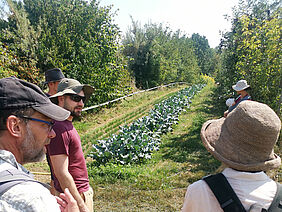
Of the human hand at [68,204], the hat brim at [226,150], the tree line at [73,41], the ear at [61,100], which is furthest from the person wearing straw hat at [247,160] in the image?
the tree line at [73,41]

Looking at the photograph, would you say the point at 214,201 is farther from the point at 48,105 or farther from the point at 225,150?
the point at 48,105

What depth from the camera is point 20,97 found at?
125cm

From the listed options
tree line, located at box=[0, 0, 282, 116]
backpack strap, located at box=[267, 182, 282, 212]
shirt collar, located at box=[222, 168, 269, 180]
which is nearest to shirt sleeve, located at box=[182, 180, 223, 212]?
shirt collar, located at box=[222, 168, 269, 180]

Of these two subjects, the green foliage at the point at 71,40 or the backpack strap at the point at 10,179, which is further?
the green foliage at the point at 71,40

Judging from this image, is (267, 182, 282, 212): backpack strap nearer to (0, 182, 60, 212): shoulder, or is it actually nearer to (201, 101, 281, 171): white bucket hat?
(201, 101, 281, 171): white bucket hat

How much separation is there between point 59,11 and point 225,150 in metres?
14.2

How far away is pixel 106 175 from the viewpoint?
5.29 m

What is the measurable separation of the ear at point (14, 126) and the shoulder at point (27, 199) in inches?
15.7

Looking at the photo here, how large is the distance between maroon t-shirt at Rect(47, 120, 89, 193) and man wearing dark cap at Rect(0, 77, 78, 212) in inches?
Result: 29.9

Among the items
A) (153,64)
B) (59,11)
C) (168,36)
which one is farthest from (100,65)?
(168,36)

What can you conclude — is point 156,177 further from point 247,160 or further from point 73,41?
A: point 73,41

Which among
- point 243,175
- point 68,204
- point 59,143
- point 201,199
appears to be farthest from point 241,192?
point 59,143

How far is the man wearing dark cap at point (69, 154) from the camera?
2.19 meters

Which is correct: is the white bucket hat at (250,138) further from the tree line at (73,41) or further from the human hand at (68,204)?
the tree line at (73,41)
